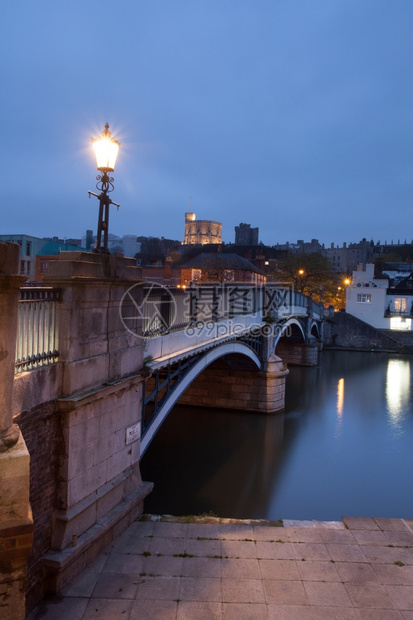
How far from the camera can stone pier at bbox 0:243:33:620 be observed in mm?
3547

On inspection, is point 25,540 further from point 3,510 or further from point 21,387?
point 21,387

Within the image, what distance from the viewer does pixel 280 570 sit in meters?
7.05

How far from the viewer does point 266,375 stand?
21.9 m

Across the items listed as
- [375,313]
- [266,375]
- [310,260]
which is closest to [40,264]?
[266,375]

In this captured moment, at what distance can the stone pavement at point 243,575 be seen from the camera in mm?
6047

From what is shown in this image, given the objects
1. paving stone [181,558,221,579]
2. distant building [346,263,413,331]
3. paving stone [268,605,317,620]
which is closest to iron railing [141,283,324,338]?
paving stone [181,558,221,579]

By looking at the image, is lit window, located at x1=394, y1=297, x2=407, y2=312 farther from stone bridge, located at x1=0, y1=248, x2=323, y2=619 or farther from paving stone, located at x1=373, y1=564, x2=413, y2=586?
paving stone, located at x1=373, y1=564, x2=413, y2=586

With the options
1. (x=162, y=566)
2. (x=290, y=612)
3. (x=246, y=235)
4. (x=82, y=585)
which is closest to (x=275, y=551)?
(x=290, y=612)

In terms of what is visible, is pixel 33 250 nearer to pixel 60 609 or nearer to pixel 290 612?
pixel 60 609

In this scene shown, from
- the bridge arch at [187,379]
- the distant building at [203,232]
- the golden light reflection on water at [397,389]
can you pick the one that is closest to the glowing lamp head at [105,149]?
the bridge arch at [187,379]

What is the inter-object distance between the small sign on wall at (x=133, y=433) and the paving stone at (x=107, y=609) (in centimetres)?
243

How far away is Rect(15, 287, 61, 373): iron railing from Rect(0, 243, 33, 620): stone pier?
1676mm

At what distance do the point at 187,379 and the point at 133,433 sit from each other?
421 centimetres

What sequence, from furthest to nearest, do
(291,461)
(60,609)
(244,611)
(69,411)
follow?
(291,461) < (69,411) < (244,611) < (60,609)
